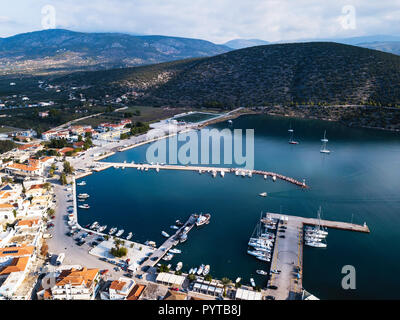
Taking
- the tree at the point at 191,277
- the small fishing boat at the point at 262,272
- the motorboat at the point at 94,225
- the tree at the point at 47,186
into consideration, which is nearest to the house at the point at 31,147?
the tree at the point at 47,186

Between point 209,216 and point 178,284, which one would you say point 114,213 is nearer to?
point 209,216

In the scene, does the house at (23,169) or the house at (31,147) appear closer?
the house at (23,169)

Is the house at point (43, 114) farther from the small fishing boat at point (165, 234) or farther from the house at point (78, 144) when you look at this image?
the small fishing boat at point (165, 234)

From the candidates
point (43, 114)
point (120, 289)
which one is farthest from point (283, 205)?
point (43, 114)

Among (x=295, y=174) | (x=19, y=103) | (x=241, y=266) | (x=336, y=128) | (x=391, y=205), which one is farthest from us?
(x=19, y=103)
